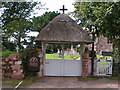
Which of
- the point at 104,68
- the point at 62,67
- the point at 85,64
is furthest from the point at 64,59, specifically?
the point at 104,68

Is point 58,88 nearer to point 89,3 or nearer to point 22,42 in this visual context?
point 89,3

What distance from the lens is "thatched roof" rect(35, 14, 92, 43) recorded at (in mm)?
10859

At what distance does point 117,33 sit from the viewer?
34.6ft

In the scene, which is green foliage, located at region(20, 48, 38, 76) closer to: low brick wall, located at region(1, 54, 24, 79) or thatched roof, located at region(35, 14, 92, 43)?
low brick wall, located at region(1, 54, 24, 79)

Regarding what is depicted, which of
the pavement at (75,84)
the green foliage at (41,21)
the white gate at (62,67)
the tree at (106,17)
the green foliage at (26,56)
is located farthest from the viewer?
the green foliage at (41,21)

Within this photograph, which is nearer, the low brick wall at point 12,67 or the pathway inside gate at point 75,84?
the pathway inside gate at point 75,84

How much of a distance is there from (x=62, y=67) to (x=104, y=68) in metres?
2.72

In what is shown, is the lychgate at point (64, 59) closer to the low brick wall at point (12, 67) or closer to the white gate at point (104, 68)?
the white gate at point (104, 68)

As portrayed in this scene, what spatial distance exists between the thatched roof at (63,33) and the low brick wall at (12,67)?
171cm

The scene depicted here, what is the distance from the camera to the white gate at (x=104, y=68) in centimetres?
1160

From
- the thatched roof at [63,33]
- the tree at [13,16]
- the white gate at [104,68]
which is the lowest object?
the white gate at [104,68]

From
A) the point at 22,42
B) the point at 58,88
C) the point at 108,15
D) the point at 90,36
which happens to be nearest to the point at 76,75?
the point at 90,36

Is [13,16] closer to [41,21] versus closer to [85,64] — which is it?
[41,21]

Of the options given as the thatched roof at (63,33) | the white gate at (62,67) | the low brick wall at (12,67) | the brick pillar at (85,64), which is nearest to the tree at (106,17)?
the thatched roof at (63,33)
